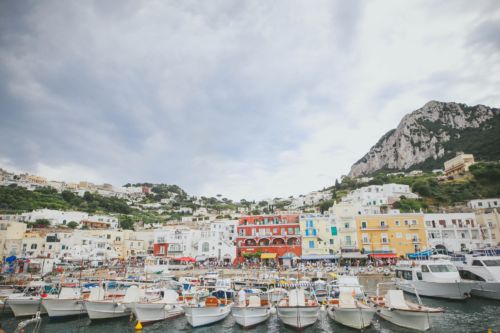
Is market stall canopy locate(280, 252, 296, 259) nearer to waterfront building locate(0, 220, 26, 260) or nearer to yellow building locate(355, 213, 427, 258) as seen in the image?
yellow building locate(355, 213, 427, 258)

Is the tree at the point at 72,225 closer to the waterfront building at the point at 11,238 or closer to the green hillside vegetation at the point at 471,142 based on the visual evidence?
the waterfront building at the point at 11,238

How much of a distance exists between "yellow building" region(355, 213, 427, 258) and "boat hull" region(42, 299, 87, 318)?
44650mm

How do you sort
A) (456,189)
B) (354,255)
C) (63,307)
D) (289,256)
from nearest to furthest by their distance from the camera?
(63,307) → (354,255) → (289,256) → (456,189)

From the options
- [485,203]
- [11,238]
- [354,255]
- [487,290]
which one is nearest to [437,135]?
[485,203]

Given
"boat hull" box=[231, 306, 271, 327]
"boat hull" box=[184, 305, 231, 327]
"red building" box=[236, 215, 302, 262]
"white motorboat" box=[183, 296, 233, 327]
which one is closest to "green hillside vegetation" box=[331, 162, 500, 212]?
"red building" box=[236, 215, 302, 262]

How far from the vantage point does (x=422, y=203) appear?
7550 cm

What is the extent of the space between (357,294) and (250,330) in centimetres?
953

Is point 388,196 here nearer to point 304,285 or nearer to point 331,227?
point 331,227

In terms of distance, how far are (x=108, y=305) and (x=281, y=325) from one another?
13218 mm

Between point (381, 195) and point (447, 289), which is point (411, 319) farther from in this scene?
point (381, 195)

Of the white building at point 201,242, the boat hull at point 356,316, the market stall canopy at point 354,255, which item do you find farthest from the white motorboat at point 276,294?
the white building at point 201,242

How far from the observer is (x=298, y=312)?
1928 cm

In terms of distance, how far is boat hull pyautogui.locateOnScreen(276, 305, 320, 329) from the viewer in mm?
19266

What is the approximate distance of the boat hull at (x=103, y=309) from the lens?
22.1 m
